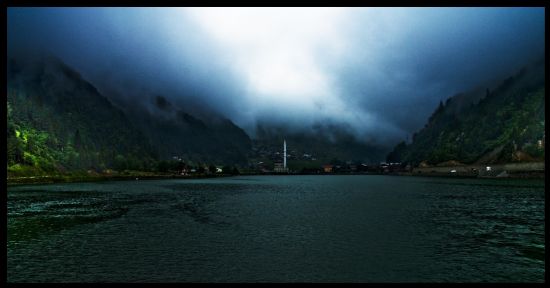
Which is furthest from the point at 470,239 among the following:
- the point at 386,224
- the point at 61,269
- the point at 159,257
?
the point at 61,269

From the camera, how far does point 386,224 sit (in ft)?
227

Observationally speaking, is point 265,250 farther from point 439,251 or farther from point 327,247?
point 439,251

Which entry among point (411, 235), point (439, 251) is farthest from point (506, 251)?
point (411, 235)

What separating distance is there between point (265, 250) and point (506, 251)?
28.3m

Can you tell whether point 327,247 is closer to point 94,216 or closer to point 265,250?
point 265,250

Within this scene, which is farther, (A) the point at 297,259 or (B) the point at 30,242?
(B) the point at 30,242

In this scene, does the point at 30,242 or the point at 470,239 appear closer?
the point at 30,242

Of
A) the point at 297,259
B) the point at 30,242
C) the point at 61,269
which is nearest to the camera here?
the point at 61,269
